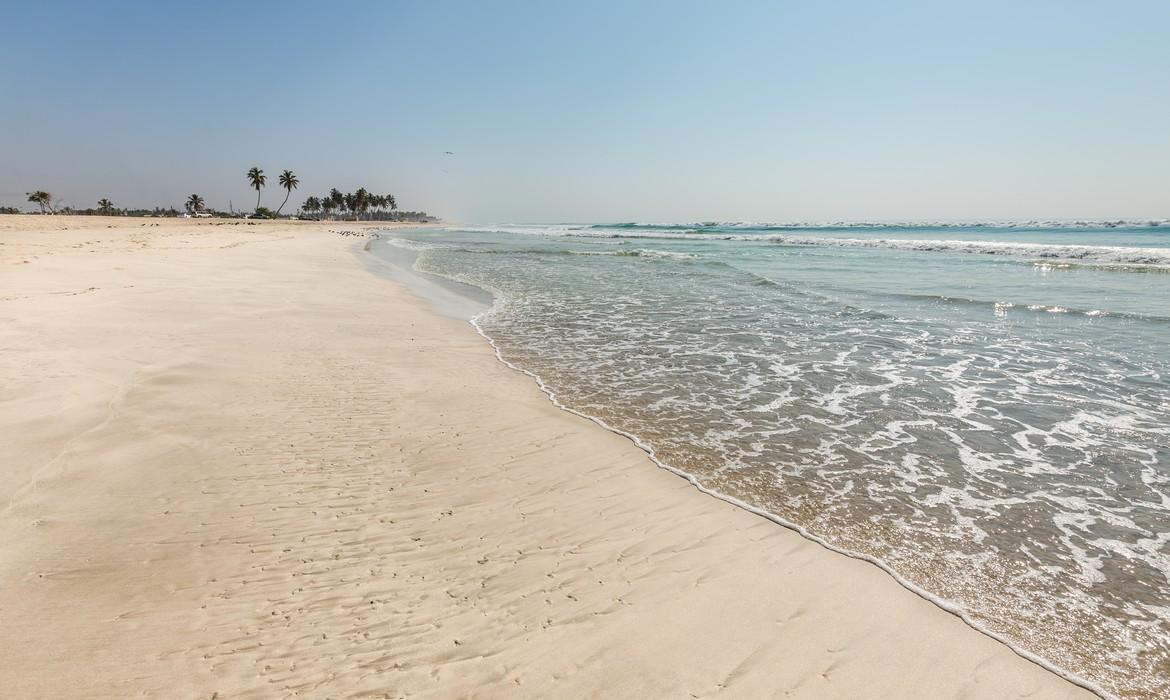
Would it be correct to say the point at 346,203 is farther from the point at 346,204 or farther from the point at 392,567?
the point at 392,567

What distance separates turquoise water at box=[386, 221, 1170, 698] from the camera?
3.75 m

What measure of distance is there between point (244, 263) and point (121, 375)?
1641cm

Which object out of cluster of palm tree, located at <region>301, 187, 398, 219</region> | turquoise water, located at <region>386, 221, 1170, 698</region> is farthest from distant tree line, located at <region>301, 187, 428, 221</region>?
turquoise water, located at <region>386, 221, 1170, 698</region>

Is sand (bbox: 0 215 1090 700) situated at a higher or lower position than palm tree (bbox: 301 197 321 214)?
lower

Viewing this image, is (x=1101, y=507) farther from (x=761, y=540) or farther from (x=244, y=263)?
(x=244, y=263)

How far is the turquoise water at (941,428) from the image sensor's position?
3.75 meters

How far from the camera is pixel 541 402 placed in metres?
7.43

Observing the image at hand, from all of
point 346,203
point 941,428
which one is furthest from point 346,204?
point 941,428

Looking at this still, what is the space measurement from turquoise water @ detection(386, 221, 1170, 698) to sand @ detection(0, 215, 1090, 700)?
59 cm

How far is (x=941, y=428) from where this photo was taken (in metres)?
6.74

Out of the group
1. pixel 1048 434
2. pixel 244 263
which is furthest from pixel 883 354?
pixel 244 263

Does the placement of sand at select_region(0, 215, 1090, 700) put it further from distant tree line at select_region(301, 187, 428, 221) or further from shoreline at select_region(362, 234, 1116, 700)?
→ distant tree line at select_region(301, 187, 428, 221)

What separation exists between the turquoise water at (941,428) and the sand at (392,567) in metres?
0.59

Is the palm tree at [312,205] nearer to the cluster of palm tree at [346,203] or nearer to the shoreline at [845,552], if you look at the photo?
the cluster of palm tree at [346,203]
